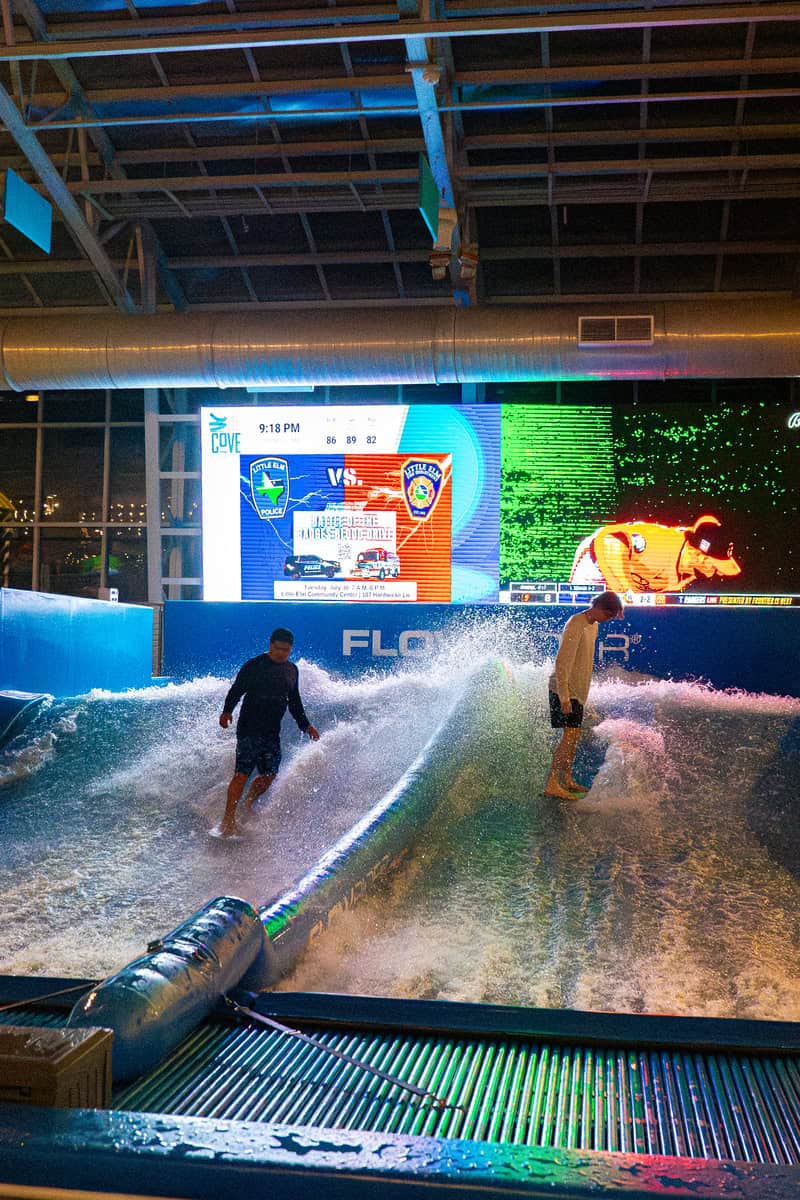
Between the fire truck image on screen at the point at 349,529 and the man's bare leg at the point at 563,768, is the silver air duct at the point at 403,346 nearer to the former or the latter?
the fire truck image on screen at the point at 349,529

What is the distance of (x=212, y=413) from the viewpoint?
11.0 metres

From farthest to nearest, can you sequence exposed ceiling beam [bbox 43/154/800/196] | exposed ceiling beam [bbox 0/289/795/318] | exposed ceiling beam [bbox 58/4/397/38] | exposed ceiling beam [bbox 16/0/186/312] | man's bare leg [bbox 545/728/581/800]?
A: 1. exposed ceiling beam [bbox 0/289/795/318]
2. exposed ceiling beam [bbox 43/154/800/196]
3. exposed ceiling beam [bbox 16/0/186/312]
4. exposed ceiling beam [bbox 58/4/397/38]
5. man's bare leg [bbox 545/728/581/800]

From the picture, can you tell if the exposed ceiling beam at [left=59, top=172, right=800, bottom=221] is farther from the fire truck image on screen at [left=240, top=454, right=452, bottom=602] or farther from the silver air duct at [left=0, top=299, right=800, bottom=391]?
the fire truck image on screen at [left=240, top=454, right=452, bottom=602]

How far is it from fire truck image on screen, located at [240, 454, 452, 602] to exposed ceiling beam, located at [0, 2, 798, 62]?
4.25 meters

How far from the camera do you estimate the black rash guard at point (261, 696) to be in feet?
19.0

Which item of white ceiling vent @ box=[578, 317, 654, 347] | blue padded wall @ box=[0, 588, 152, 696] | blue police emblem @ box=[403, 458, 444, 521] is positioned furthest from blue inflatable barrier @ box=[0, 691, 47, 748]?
white ceiling vent @ box=[578, 317, 654, 347]

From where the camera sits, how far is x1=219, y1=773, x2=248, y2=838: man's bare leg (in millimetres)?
5688

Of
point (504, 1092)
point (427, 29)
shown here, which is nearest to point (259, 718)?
point (504, 1092)

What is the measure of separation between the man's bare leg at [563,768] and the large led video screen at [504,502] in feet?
14.6

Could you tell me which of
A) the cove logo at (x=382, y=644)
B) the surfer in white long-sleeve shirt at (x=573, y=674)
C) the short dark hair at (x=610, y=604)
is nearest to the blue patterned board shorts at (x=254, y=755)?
the surfer in white long-sleeve shirt at (x=573, y=674)

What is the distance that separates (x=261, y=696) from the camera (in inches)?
229

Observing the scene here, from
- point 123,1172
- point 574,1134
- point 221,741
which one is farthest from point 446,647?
point 123,1172

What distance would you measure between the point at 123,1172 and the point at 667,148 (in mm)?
9562

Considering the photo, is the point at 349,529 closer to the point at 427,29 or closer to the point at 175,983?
the point at 427,29
